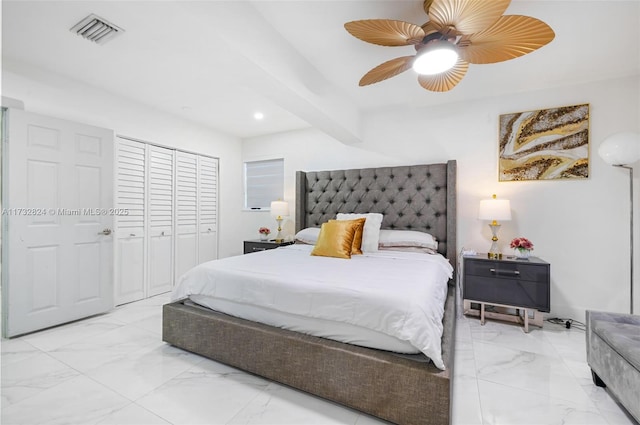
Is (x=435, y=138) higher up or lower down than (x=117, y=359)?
higher up

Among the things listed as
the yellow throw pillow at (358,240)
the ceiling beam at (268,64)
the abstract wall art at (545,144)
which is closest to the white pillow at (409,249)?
the yellow throw pillow at (358,240)

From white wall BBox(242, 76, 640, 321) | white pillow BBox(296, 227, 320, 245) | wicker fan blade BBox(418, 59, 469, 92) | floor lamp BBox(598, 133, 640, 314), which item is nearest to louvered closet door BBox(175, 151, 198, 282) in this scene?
white pillow BBox(296, 227, 320, 245)

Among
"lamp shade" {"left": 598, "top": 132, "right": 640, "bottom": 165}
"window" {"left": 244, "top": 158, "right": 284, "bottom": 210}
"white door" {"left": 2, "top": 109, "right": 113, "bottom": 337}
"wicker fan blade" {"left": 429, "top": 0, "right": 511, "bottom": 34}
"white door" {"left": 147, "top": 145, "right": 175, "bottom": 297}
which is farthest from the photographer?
"window" {"left": 244, "top": 158, "right": 284, "bottom": 210}

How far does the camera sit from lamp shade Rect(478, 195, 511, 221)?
105 inches

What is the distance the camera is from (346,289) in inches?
62.0

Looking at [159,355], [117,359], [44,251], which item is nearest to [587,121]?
[159,355]

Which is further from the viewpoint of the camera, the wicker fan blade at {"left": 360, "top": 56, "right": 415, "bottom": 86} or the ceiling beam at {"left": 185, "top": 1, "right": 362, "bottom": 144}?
the wicker fan blade at {"left": 360, "top": 56, "right": 415, "bottom": 86}

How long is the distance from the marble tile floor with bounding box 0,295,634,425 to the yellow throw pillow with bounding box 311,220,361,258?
3.84 feet

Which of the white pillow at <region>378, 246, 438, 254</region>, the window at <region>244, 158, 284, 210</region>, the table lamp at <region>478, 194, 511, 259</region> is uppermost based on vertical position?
the window at <region>244, 158, 284, 210</region>

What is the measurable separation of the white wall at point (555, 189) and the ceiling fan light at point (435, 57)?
5.53ft

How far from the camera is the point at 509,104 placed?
296cm

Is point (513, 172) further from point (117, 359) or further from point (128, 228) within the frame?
point (128, 228)

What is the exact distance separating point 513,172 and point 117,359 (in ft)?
12.7

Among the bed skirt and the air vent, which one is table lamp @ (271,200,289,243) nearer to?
the bed skirt
